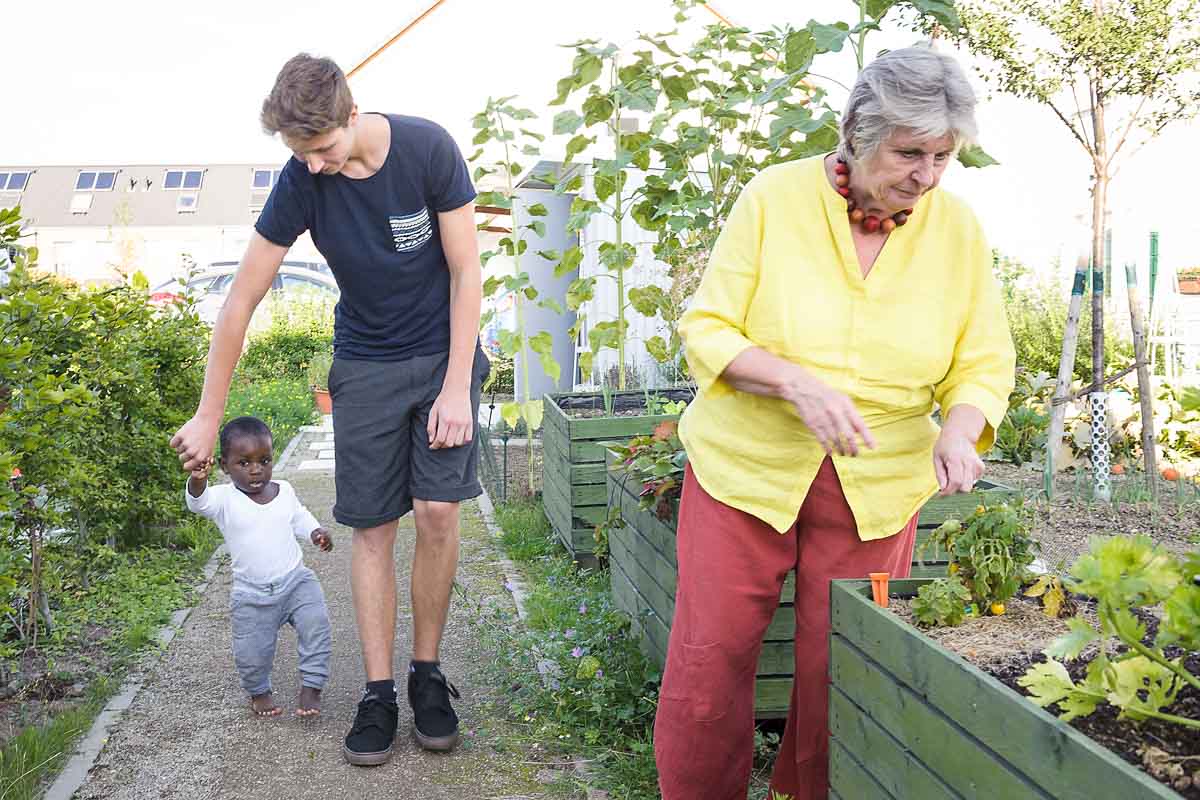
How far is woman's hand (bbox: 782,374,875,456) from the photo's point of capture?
6.62 feet

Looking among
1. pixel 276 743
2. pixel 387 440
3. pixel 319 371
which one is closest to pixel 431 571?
pixel 387 440

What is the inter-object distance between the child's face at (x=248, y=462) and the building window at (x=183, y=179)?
52.0m

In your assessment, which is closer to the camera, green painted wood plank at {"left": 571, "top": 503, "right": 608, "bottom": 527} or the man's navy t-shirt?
the man's navy t-shirt

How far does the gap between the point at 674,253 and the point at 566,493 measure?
1693mm

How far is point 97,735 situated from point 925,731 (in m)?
2.71

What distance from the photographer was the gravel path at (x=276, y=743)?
321 cm

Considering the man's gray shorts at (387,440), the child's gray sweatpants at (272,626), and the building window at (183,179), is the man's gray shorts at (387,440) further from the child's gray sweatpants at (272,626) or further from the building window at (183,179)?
the building window at (183,179)

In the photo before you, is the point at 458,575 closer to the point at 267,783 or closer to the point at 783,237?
the point at 267,783

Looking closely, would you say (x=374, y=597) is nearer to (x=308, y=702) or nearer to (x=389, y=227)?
(x=308, y=702)

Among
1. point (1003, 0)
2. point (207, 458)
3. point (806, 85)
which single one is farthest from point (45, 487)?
point (1003, 0)

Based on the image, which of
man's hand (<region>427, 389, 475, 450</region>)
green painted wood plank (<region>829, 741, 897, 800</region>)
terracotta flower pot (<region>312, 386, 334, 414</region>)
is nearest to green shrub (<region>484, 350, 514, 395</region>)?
terracotta flower pot (<region>312, 386, 334, 414</region>)

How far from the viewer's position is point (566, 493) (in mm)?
5355

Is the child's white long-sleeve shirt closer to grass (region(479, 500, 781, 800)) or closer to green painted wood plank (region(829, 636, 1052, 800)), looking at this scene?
grass (region(479, 500, 781, 800))

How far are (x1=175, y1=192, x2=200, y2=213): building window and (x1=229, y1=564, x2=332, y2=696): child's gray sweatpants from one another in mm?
50776
